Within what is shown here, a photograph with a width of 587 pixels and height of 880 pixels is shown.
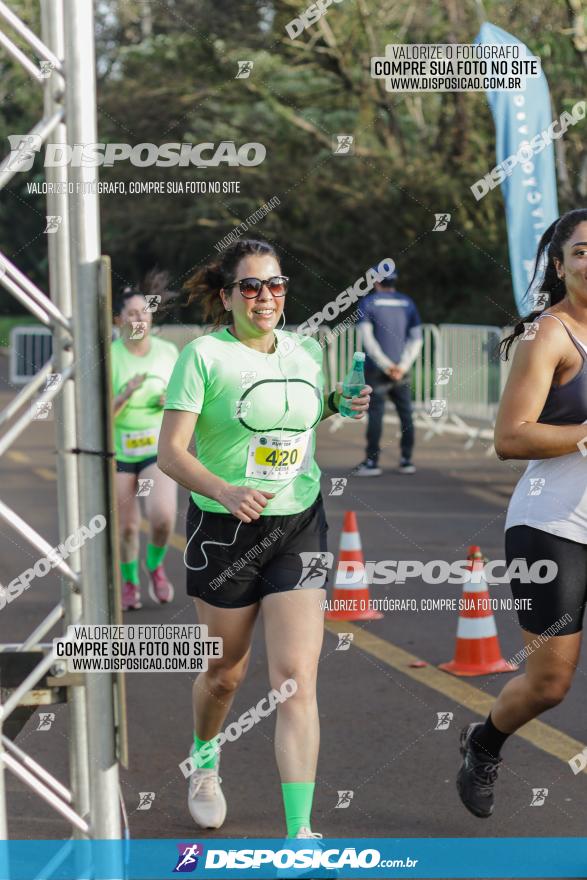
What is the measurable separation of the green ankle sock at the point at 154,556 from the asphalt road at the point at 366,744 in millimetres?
Answer: 271

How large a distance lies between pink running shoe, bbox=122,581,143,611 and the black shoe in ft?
12.1

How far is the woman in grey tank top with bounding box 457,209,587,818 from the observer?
4098 millimetres

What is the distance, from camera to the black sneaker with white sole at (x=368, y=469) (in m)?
14.2

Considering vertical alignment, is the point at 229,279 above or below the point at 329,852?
above

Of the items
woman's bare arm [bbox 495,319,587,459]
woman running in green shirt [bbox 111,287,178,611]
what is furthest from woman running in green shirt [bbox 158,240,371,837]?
woman running in green shirt [bbox 111,287,178,611]

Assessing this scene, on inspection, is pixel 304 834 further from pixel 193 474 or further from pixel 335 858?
pixel 193 474

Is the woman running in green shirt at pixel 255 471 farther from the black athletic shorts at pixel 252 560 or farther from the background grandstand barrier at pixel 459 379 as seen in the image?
the background grandstand barrier at pixel 459 379

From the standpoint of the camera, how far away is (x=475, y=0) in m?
23.0

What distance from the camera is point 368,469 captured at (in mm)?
14258

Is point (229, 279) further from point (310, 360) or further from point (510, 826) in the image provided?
point (510, 826)

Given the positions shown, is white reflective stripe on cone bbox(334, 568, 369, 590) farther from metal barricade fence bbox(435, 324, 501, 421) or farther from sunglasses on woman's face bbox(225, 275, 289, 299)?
metal barricade fence bbox(435, 324, 501, 421)

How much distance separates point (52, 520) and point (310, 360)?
7.52m

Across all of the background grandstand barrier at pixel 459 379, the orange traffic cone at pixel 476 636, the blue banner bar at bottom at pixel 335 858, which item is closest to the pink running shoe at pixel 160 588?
the orange traffic cone at pixel 476 636

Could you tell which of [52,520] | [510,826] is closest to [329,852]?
[510,826]
